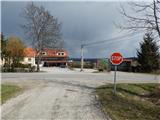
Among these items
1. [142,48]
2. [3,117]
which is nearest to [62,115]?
[3,117]

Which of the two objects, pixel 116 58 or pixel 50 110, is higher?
pixel 116 58

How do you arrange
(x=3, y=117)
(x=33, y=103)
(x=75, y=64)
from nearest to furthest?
(x=3, y=117), (x=33, y=103), (x=75, y=64)

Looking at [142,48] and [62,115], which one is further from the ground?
[142,48]

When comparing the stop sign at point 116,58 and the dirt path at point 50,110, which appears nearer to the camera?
the dirt path at point 50,110

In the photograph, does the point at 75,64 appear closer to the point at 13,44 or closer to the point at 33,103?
the point at 13,44

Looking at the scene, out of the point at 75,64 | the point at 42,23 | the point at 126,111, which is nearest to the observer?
the point at 126,111

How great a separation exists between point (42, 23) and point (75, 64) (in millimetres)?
42006

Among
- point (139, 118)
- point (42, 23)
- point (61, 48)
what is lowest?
point (139, 118)

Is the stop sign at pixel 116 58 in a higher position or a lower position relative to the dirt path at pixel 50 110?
higher

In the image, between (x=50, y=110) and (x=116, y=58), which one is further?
(x=116, y=58)

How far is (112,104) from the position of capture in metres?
15.3

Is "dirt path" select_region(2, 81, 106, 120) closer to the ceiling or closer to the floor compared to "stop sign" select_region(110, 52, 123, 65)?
closer to the floor

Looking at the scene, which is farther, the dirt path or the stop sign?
the stop sign

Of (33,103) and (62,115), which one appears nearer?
(62,115)
